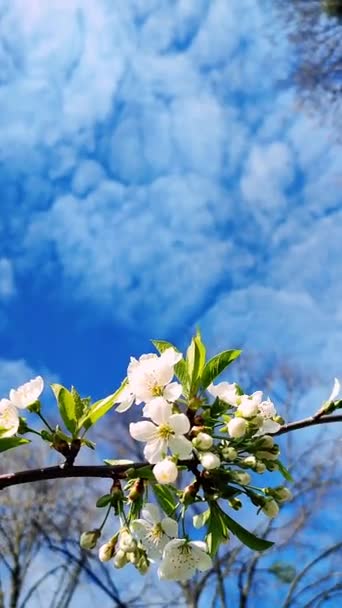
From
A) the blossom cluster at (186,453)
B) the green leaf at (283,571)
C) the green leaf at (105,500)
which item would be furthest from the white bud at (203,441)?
the green leaf at (283,571)

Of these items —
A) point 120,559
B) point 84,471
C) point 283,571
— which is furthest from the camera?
point 283,571

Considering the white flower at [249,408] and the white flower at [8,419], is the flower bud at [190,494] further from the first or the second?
the white flower at [8,419]

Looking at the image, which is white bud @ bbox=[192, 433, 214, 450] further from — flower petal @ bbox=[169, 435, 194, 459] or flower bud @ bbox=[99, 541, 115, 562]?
flower bud @ bbox=[99, 541, 115, 562]

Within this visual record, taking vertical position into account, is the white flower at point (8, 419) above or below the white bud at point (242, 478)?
above

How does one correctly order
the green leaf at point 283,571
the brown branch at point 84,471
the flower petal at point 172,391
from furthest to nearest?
the green leaf at point 283,571 < the flower petal at point 172,391 < the brown branch at point 84,471

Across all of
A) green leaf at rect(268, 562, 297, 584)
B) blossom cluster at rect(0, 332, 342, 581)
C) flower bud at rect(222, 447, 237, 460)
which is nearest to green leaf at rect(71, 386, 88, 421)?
blossom cluster at rect(0, 332, 342, 581)

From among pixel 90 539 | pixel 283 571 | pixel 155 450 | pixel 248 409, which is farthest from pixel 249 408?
pixel 283 571

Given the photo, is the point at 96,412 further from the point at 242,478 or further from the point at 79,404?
the point at 242,478
